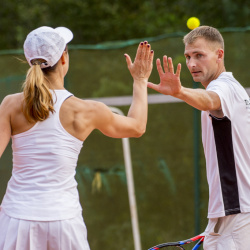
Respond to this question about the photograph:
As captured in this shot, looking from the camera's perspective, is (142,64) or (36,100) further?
(142,64)

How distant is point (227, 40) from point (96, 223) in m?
2.53

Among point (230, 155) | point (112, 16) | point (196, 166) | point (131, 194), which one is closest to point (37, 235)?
point (230, 155)

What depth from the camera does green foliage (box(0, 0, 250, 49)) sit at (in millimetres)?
10711

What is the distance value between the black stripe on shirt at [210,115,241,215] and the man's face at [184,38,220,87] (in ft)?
1.26

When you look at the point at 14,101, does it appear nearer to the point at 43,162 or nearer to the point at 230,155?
the point at 43,162

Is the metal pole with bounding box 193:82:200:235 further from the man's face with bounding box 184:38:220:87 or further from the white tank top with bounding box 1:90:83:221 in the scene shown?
the white tank top with bounding box 1:90:83:221

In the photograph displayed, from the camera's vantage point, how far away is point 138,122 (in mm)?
3342

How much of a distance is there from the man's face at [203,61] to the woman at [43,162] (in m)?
0.92

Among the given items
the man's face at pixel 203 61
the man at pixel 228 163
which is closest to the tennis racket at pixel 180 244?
the man at pixel 228 163

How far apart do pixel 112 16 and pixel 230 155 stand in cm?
834

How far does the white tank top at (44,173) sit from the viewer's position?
9.96 feet

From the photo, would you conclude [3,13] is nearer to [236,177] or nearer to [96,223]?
[96,223]

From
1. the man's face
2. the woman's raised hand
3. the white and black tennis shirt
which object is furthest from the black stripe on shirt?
the woman's raised hand

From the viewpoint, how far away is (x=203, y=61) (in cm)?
378
